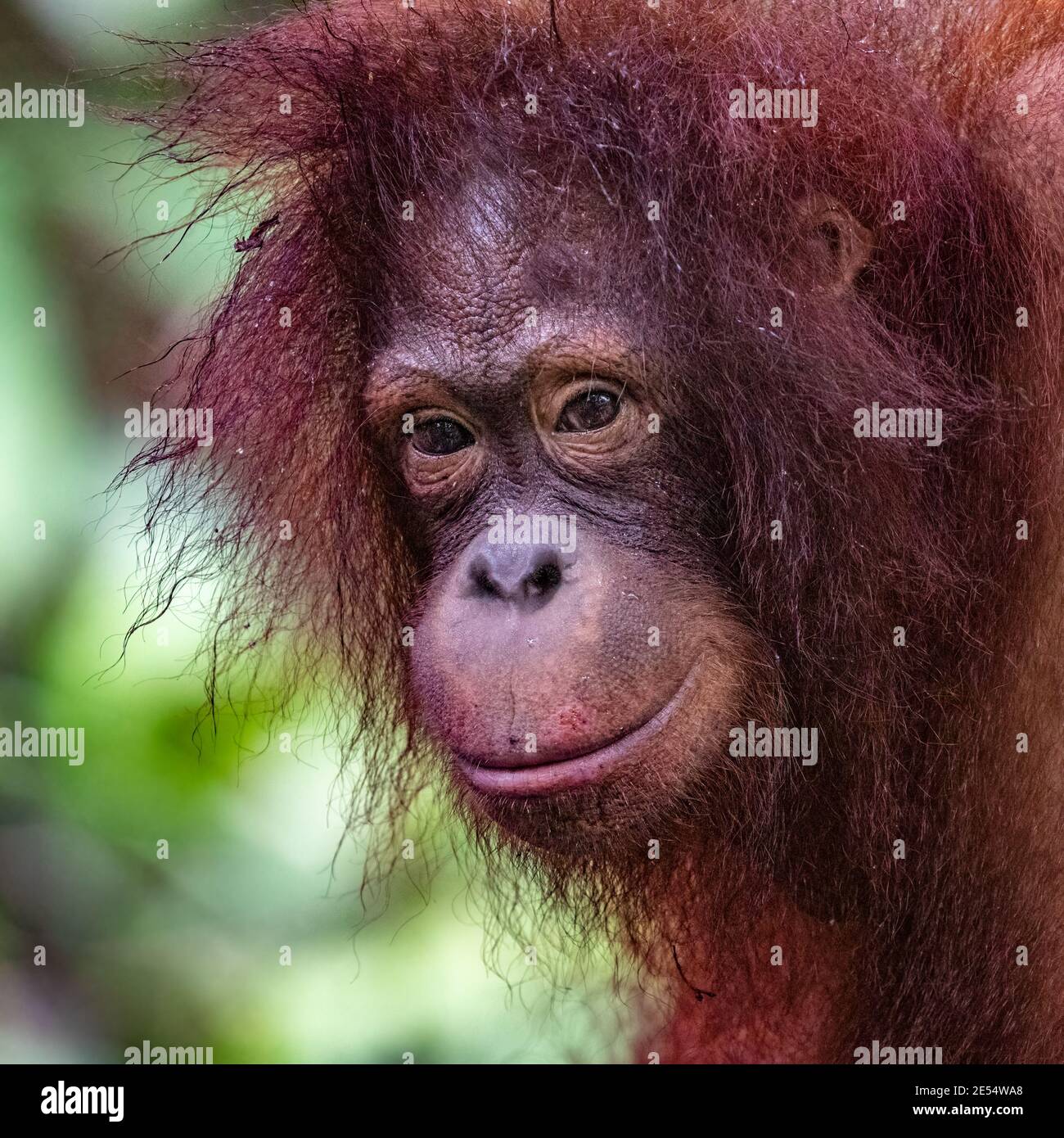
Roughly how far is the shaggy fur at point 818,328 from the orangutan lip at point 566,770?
0.23m

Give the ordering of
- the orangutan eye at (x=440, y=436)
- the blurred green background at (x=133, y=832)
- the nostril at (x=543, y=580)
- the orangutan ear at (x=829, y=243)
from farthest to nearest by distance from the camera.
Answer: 1. the blurred green background at (x=133, y=832)
2. the orangutan eye at (x=440, y=436)
3. the orangutan ear at (x=829, y=243)
4. the nostril at (x=543, y=580)

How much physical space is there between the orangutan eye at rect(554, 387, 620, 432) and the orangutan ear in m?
0.34

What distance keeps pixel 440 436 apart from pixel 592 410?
0.29m

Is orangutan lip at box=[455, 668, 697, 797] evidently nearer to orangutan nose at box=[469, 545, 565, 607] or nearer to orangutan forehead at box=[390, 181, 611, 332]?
orangutan nose at box=[469, 545, 565, 607]

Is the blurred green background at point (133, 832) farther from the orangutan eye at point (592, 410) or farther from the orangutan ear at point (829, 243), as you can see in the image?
the orangutan ear at point (829, 243)

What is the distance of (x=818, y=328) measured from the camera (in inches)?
75.4

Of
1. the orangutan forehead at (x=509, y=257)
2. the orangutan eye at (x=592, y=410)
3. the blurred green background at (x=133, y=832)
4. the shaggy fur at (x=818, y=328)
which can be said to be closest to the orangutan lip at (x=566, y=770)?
the shaggy fur at (x=818, y=328)

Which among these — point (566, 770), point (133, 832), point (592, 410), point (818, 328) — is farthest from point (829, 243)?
point (133, 832)

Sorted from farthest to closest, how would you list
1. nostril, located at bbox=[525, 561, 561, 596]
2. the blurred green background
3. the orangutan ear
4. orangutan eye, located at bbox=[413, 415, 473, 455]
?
the blurred green background, orangutan eye, located at bbox=[413, 415, 473, 455], the orangutan ear, nostril, located at bbox=[525, 561, 561, 596]

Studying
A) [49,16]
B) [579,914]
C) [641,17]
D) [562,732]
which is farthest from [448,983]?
[49,16]

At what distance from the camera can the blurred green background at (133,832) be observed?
305cm

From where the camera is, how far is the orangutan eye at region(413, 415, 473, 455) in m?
2.08

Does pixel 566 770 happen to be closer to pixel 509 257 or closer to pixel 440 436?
pixel 440 436

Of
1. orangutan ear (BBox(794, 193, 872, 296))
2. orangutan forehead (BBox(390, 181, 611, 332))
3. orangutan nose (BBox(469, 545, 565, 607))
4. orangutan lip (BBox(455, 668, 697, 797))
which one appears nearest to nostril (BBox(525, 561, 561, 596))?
orangutan nose (BBox(469, 545, 565, 607))
